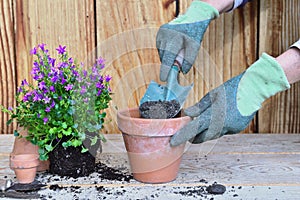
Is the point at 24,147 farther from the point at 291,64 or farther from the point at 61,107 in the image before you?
the point at 291,64

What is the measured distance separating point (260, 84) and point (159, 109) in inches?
9.7

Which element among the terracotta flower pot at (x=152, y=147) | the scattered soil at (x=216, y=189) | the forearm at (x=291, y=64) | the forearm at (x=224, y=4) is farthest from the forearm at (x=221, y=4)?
the scattered soil at (x=216, y=189)

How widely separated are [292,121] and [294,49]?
0.51 meters

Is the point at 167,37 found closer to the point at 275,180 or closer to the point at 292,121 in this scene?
the point at 275,180

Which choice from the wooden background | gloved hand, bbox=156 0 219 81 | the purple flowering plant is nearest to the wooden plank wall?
the wooden background

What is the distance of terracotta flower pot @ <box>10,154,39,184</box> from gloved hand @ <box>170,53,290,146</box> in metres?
0.38

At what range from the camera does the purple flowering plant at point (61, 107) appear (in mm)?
1063

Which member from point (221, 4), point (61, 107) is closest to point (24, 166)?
point (61, 107)

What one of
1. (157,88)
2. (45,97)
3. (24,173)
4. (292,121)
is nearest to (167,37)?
A: (157,88)

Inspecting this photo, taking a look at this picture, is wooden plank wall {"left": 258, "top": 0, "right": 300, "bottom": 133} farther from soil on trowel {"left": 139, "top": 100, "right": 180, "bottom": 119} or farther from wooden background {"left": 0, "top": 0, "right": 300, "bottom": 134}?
soil on trowel {"left": 139, "top": 100, "right": 180, "bottom": 119}

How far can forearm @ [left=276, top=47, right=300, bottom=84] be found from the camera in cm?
108

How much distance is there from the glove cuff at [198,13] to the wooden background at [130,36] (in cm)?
23

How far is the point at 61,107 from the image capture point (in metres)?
1.07

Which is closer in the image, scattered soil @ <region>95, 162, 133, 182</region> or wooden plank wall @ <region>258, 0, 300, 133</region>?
scattered soil @ <region>95, 162, 133, 182</region>
